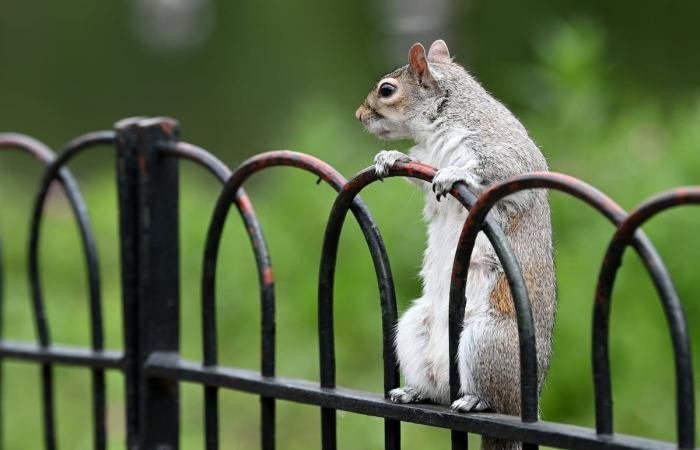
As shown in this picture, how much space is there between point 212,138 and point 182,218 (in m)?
4.17

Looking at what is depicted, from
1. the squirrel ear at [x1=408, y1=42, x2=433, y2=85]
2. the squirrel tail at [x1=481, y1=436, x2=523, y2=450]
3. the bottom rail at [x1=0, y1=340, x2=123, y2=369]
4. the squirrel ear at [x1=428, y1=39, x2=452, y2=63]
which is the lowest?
the squirrel tail at [x1=481, y1=436, x2=523, y2=450]

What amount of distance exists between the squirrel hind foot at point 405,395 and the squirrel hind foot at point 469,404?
7 cm

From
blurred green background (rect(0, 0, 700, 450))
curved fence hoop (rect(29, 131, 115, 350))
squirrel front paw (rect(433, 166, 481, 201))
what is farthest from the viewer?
blurred green background (rect(0, 0, 700, 450))

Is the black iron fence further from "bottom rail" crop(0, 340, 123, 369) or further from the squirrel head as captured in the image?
the squirrel head

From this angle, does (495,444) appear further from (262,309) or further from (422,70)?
(422,70)

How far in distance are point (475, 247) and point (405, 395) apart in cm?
26

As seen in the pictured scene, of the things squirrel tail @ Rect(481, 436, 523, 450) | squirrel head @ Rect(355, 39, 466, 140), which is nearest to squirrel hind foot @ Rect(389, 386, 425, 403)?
squirrel tail @ Rect(481, 436, 523, 450)

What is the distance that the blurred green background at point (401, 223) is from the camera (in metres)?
2.68

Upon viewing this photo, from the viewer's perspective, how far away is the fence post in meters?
1.93

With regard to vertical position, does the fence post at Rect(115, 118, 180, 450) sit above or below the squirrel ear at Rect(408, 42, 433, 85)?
below

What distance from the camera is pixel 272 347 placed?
1.71 metres

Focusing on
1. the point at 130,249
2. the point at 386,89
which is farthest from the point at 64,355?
the point at 386,89

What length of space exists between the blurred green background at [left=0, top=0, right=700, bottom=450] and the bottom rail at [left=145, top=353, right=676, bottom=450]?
954 mm

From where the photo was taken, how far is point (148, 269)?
193 centimetres
